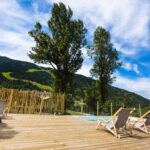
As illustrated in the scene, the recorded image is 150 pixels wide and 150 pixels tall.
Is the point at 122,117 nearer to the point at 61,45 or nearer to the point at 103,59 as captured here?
the point at 61,45

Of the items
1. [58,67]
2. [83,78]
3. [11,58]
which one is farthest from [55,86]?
[11,58]

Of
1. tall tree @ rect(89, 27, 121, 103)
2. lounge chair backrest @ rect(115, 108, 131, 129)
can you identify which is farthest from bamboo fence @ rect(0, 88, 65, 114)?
tall tree @ rect(89, 27, 121, 103)

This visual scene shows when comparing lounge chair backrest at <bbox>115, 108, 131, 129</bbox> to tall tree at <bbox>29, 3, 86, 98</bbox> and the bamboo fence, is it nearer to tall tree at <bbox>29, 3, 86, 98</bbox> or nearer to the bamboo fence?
the bamboo fence

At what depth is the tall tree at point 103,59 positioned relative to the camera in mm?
30219

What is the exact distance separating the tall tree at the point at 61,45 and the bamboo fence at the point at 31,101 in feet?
29.4

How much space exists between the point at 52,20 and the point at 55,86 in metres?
7.64

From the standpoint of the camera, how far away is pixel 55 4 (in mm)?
25266

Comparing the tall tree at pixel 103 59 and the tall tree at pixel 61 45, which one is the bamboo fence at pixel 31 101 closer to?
the tall tree at pixel 61 45

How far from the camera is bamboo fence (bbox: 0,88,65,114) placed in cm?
1314

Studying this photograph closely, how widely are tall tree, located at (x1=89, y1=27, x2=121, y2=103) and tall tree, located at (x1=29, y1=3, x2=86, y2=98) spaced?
5555mm

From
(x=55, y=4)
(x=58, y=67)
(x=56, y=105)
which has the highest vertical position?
(x=55, y=4)

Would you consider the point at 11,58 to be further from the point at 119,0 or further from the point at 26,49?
the point at 119,0

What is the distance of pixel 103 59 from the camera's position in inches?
1198

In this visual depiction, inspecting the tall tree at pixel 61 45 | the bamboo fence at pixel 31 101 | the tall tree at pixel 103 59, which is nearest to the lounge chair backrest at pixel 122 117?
the bamboo fence at pixel 31 101
